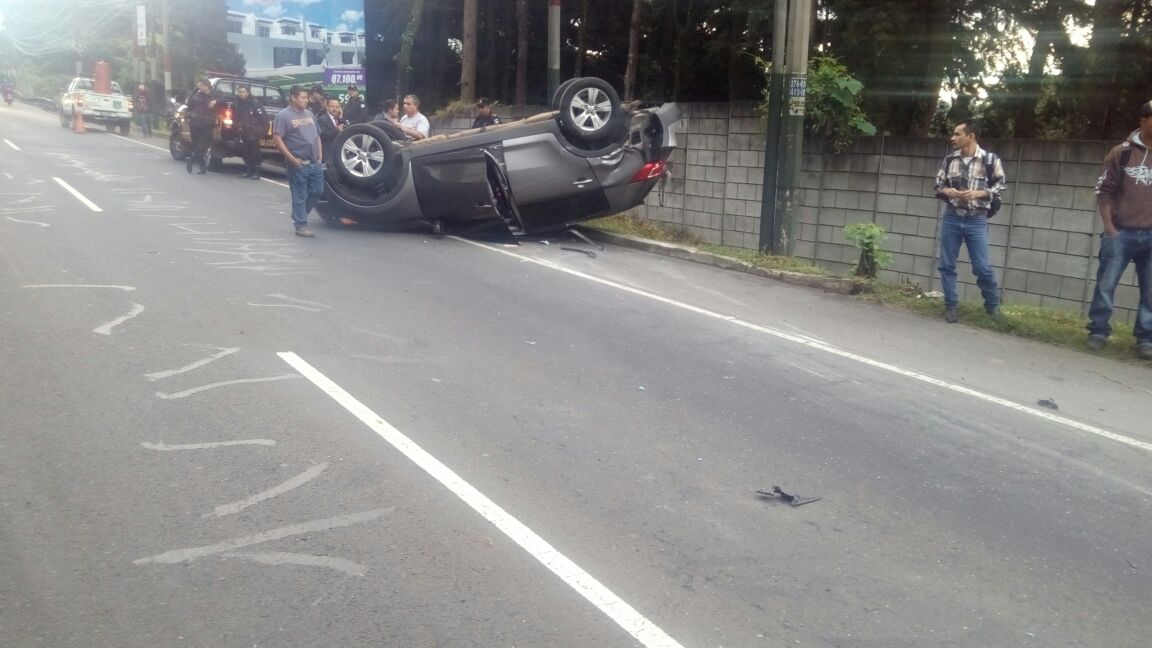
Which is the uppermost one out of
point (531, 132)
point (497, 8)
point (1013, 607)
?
point (497, 8)

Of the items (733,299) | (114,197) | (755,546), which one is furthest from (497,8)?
(755,546)

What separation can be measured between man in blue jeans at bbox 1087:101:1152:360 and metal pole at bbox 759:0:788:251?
4.44m

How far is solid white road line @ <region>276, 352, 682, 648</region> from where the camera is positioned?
13.0ft

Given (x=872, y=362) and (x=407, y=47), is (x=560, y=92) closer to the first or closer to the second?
(x=872, y=362)

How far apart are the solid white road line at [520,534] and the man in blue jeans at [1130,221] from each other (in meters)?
6.07

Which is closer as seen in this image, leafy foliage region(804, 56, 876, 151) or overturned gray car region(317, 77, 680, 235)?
overturned gray car region(317, 77, 680, 235)

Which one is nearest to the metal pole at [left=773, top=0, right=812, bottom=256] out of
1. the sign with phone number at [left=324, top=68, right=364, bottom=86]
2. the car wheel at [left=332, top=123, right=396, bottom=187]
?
the car wheel at [left=332, top=123, right=396, bottom=187]

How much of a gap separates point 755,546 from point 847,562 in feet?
1.34

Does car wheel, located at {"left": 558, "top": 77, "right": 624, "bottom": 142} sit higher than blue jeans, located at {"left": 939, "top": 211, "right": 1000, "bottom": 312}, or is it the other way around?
car wheel, located at {"left": 558, "top": 77, "right": 624, "bottom": 142}

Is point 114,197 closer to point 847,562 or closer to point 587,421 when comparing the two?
point 587,421

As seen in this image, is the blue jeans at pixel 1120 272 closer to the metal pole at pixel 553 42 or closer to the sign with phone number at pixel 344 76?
the metal pole at pixel 553 42

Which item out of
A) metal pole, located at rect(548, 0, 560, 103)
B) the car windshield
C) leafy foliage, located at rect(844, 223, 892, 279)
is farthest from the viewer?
the car windshield

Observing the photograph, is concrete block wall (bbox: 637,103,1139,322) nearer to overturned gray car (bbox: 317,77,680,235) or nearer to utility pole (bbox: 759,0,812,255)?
utility pole (bbox: 759,0,812,255)

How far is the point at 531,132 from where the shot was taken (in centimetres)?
1288
